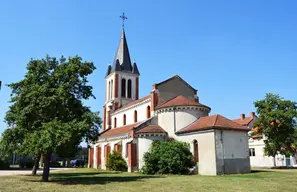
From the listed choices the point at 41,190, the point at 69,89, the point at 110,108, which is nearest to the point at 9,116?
the point at 69,89

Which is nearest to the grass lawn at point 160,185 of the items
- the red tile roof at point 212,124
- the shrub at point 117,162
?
the red tile roof at point 212,124

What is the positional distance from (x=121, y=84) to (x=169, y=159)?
2619 centimetres

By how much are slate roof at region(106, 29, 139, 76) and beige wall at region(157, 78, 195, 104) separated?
15669 mm

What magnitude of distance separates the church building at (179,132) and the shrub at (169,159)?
1.18 metres

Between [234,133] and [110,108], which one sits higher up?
[110,108]

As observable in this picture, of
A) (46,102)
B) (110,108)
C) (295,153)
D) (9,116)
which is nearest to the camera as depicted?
(46,102)

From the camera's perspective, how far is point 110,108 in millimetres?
53094

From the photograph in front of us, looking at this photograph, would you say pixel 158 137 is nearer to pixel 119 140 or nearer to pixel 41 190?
pixel 119 140

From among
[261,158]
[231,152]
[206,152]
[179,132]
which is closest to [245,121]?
[261,158]

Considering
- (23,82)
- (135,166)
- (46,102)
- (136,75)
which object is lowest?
(135,166)

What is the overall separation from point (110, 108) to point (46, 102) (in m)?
30.8

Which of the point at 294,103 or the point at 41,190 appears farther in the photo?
the point at 294,103

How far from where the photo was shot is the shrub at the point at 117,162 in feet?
120

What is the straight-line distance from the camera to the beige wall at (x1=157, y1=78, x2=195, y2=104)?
38.8 m
